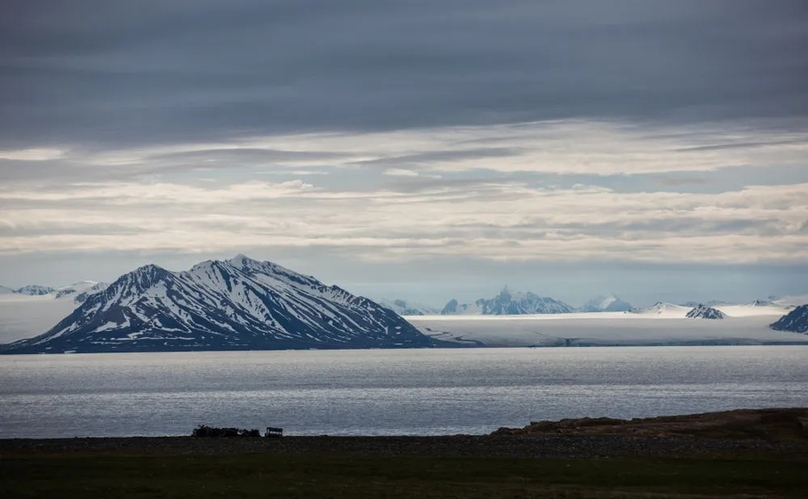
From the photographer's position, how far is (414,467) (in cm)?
6519

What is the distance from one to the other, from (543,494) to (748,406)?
125m

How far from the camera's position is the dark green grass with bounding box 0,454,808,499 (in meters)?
54.6

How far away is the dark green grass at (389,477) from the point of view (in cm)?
5459

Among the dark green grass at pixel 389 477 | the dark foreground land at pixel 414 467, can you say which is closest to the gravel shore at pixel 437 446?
the dark foreground land at pixel 414 467

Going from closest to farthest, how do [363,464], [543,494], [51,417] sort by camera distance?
[543,494] → [363,464] → [51,417]

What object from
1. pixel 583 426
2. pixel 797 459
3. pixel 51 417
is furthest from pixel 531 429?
pixel 51 417

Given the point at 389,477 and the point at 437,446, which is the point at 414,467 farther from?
the point at 437,446

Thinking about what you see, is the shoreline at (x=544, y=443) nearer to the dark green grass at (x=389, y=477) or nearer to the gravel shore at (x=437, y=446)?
the gravel shore at (x=437, y=446)

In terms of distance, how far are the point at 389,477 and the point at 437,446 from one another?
58.6ft

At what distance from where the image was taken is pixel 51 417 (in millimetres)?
159375

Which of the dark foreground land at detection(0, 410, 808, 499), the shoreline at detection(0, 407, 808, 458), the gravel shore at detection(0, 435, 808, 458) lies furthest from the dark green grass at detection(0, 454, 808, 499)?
the shoreline at detection(0, 407, 808, 458)

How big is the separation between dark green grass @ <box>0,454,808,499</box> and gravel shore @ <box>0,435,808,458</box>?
461 cm

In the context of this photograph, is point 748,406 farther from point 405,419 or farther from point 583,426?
point 583,426

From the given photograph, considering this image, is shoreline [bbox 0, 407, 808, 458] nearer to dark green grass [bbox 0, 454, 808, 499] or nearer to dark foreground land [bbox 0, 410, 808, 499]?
dark foreground land [bbox 0, 410, 808, 499]
